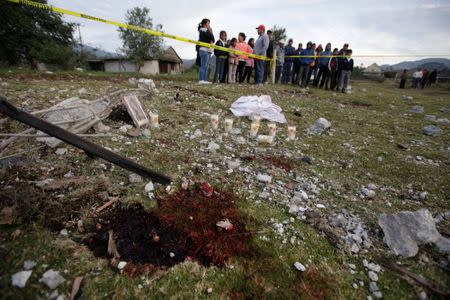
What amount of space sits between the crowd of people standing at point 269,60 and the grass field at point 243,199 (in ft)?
14.9

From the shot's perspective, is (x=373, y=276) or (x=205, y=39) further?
(x=205, y=39)

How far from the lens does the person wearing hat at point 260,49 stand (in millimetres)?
10562

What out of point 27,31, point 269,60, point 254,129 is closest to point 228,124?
point 254,129

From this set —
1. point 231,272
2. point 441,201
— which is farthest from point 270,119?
point 231,272

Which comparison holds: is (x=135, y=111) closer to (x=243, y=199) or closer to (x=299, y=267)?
(x=243, y=199)

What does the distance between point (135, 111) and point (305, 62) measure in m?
10.1

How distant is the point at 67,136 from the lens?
2209mm

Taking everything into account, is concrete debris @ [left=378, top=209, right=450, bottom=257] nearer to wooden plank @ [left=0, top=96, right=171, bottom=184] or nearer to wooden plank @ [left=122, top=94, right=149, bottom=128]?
wooden plank @ [left=0, top=96, right=171, bottom=184]

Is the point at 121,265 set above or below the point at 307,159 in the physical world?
below

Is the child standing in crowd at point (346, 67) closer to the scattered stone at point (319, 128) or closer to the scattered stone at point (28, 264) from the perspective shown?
the scattered stone at point (319, 128)

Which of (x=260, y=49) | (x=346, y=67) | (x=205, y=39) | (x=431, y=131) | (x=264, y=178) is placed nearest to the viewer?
(x=264, y=178)

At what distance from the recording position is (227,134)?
4.79m

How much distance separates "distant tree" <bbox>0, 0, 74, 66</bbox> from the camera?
17.9 m

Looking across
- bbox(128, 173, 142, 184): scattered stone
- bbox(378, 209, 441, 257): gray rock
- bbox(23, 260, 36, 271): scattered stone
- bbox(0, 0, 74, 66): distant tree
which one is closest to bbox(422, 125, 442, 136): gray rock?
bbox(378, 209, 441, 257): gray rock
